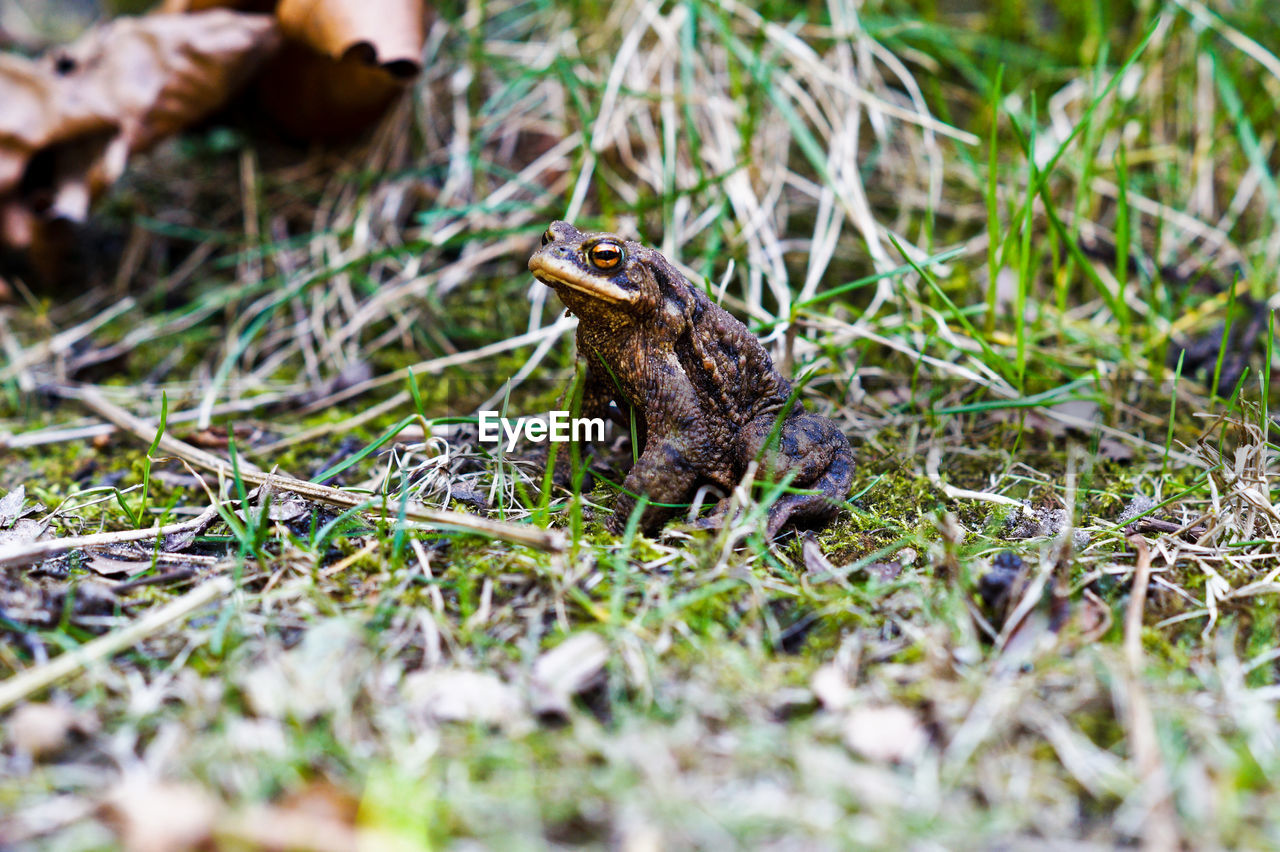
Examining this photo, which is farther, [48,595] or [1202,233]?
[1202,233]

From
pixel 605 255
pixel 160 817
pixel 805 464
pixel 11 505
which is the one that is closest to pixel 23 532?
pixel 11 505

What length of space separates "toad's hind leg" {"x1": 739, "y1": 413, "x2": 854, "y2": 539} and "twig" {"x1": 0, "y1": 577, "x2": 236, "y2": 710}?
1394mm

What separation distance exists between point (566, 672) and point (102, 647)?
937 mm

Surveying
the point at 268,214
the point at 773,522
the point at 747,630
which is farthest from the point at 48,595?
the point at 268,214

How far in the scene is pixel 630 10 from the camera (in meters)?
4.19

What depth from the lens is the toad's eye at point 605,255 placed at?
92.2 inches

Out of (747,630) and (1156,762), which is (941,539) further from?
(1156,762)

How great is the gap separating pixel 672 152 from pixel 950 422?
5.42 feet

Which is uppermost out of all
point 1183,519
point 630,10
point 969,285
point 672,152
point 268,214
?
point 630,10

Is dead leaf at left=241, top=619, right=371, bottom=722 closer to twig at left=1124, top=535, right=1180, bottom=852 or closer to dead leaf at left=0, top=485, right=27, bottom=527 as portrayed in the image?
dead leaf at left=0, top=485, right=27, bottom=527

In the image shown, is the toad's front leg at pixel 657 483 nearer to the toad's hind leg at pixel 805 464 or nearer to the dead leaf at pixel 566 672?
the toad's hind leg at pixel 805 464

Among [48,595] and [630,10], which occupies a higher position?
[630,10]

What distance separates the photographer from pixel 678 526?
91.7 inches

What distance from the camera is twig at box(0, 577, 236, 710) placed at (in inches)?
66.2
